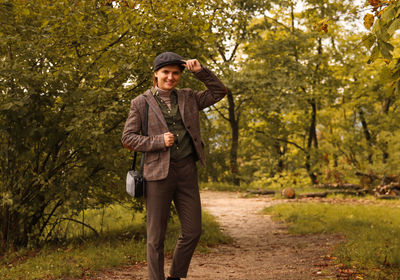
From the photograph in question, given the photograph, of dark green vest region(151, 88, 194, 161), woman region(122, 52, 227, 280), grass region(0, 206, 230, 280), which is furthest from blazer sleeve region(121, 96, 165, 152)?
grass region(0, 206, 230, 280)

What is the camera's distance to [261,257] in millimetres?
6922

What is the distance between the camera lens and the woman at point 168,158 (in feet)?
12.2

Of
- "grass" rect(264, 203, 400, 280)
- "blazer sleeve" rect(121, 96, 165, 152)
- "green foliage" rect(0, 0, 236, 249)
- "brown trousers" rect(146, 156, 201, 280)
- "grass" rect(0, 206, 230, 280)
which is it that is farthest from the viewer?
"green foliage" rect(0, 0, 236, 249)

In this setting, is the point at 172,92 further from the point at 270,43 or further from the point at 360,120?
the point at 360,120

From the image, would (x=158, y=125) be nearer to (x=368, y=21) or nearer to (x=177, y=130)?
(x=177, y=130)

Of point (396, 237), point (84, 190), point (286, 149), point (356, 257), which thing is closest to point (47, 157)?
point (84, 190)

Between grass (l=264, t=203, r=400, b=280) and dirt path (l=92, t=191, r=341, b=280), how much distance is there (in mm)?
Answer: 352

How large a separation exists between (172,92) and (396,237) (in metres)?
5.46

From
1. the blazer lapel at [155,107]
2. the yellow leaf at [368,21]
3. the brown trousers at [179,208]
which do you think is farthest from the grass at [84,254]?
the yellow leaf at [368,21]

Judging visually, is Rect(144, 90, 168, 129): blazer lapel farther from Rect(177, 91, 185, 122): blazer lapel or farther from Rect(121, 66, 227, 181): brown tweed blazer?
Rect(177, 91, 185, 122): blazer lapel

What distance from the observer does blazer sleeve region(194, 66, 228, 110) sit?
3.88m

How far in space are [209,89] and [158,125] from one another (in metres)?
0.62

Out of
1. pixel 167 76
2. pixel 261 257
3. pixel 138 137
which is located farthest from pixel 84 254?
pixel 167 76

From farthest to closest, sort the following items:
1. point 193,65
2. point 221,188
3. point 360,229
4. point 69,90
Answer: point 221,188 → point 360,229 → point 69,90 → point 193,65
